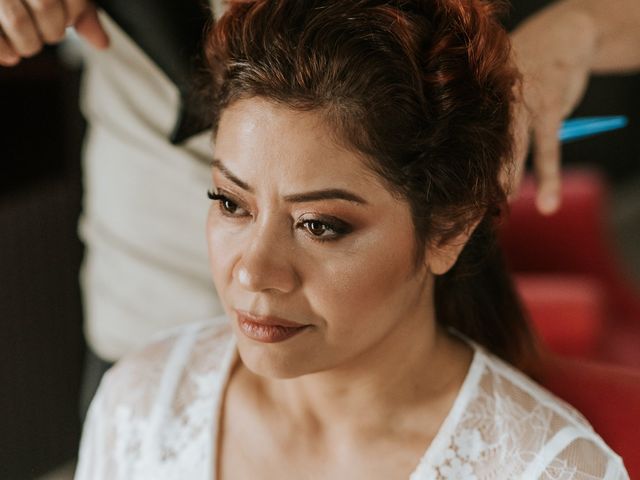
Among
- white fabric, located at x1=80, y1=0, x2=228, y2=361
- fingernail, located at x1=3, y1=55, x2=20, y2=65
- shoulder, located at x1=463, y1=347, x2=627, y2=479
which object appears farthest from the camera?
white fabric, located at x1=80, y1=0, x2=228, y2=361

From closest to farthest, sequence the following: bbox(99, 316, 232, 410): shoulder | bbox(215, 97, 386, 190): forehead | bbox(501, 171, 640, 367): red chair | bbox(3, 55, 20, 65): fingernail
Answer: bbox(215, 97, 386, 190): forehead → bbox(3, 55, 20, 65): fingernail → bbox(99, 316, 232, 410): shoulder → bbox(501, 171, 640, 367): red chair

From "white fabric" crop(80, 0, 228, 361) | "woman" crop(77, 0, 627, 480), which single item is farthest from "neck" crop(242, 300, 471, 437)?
"white fabric" crop(80, 0, 228, 361)

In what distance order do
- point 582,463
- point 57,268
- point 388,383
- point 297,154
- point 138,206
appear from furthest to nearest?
point 57,268
point 138,206
point 388,383
point 582,463
point 297,154

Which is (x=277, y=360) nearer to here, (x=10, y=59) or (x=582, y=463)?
(x=582, y=463)

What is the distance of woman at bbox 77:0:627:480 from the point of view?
42.7 inches

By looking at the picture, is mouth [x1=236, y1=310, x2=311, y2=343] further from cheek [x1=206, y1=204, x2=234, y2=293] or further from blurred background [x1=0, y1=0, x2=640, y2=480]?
blurred background [x1=0, y1=0, x2=640, y2=480]

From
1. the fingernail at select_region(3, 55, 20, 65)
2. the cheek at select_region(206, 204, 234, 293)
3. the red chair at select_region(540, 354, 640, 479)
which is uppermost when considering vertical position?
the fingernail at select_region(3, 55, 20, 65)

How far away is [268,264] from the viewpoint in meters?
1.09

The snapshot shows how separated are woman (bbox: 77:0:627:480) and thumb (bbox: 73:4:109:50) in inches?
9.3

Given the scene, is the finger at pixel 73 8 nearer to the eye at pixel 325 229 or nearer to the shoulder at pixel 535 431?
the eye at pixel 325 229

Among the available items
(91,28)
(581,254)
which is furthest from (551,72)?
(581,254)

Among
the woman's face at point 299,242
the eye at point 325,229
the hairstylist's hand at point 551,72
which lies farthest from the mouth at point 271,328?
the hairstylist's hand at point 551,72

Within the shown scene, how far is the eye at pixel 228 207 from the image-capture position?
1.16 meters

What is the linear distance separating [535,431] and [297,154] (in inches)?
19.6
